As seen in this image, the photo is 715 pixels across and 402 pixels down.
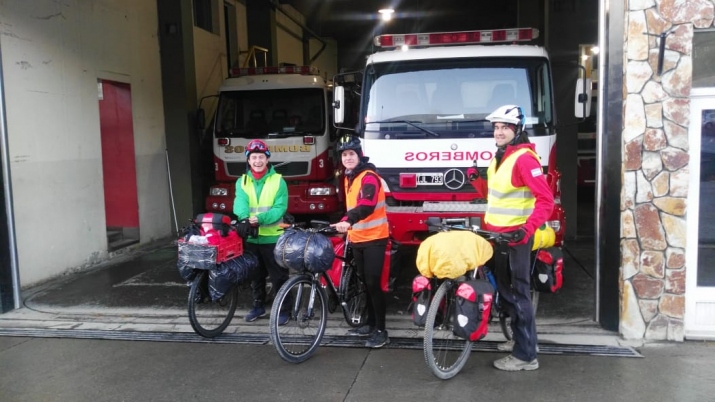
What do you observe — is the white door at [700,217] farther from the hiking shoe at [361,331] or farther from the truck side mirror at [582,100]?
the hiking shoe at [361,331]

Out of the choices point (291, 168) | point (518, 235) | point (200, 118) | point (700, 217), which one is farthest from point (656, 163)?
point (200, 118)

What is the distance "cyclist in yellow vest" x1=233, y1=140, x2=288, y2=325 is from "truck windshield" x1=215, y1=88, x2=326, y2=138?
4244mm

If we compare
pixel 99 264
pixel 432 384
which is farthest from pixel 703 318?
pixel 99 264

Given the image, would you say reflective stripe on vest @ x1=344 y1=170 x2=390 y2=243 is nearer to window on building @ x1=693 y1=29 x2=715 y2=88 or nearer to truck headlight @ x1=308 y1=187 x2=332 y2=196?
window on building @ x1=693 y1=29 x2=715 y2=88

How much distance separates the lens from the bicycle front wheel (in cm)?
395

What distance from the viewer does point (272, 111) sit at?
31.2 feet

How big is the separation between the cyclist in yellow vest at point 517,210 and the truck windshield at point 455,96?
78.4 inches

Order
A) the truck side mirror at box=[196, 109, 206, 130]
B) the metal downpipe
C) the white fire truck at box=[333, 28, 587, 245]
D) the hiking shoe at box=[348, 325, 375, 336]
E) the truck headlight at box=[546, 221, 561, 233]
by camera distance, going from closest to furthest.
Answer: the hiking shoe at box=[348, 325, 375, 336] < the truck headlight at box=[546, 221, 561, 233] < the metal downpipe < the white fire truck at box=[333, 28, 587, 245] < the truck side mirror at box=[196, 109, 206, 130]

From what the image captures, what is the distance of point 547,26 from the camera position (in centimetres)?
893

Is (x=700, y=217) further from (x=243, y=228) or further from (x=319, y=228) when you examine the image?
(x=243, y=228)

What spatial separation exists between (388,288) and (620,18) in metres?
2.81

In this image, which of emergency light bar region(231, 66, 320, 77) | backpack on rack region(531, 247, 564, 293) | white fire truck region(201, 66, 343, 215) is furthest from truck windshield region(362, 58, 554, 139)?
emergency light bar region(231, 66, 320, 77)

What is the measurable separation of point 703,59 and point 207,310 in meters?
4.80

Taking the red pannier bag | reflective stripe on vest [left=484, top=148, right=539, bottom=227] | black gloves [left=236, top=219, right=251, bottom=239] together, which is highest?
reflective stripe on vest [left=484, top=148, right=539, bottom=227]
